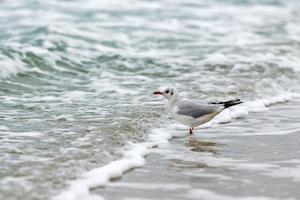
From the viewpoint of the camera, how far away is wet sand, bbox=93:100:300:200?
189 inches

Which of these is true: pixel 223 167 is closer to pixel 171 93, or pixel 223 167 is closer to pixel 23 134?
pixel 171 93

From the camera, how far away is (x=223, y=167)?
219 inches

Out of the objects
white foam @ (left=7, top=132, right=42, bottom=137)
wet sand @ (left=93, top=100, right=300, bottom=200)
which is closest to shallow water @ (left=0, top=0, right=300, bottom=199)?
white foam @ (left=7, top=132, right=42, bottom=137)

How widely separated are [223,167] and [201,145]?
0.94 meters

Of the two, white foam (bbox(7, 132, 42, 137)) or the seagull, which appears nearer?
white foam (bbox(7, 132, 42, 137))

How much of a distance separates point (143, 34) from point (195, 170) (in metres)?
12.1

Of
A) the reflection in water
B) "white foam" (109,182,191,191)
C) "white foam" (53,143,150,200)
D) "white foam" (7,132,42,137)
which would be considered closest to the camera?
"white foam" (53,143,150,200)

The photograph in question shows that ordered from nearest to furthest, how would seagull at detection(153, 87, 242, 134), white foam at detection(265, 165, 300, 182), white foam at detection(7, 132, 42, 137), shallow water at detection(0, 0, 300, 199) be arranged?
white foam at detection(265, 165, 300, 182), shallow water at detection(0, 0, 300, 199), white foam at detection(7, 132, 42, 137), seagull at detection(153, 87, 242, 134)

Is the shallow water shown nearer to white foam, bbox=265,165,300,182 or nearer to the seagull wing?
the seagull wing

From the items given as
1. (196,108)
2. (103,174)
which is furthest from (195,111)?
(103,174)

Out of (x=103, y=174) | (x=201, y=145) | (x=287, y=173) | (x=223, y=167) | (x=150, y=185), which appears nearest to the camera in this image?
(x=150, y=185)

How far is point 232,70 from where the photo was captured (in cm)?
1152

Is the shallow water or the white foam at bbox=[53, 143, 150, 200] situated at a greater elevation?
the shallow water

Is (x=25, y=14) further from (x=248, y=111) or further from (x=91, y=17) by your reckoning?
(x=248, y=111)
